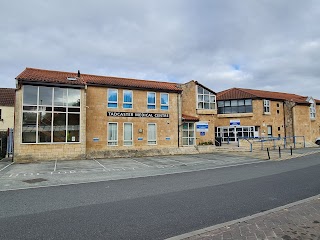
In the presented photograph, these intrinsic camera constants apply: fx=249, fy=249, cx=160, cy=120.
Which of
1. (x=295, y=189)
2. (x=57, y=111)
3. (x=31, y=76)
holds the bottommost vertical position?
(x=295, y=189)

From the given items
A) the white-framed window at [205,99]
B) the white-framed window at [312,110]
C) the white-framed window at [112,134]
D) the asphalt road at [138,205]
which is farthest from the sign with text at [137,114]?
the white-framed window at [312,110]

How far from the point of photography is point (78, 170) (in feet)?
45.9

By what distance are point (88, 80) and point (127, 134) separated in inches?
223

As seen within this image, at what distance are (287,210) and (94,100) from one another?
17471mm

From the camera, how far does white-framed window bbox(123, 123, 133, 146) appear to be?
21.7 m

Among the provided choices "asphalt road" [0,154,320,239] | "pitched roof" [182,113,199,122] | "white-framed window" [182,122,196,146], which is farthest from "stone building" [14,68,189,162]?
"asphalt road" [0,154,320,239]

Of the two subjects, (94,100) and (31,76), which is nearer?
(31,76)

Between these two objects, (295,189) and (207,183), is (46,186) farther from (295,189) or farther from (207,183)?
(295,189)

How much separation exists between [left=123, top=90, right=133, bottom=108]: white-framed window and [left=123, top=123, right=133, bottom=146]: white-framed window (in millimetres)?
1699

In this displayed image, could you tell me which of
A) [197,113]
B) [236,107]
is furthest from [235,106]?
[197,113]

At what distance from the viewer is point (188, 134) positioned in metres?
25.1

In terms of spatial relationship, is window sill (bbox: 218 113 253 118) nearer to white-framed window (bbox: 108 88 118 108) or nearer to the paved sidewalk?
white-framed window (bbox: 108 88 118 108)

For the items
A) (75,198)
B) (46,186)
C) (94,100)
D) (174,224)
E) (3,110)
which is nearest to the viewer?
(174,224)

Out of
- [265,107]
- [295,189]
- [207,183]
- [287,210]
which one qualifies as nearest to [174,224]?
[287,210]
